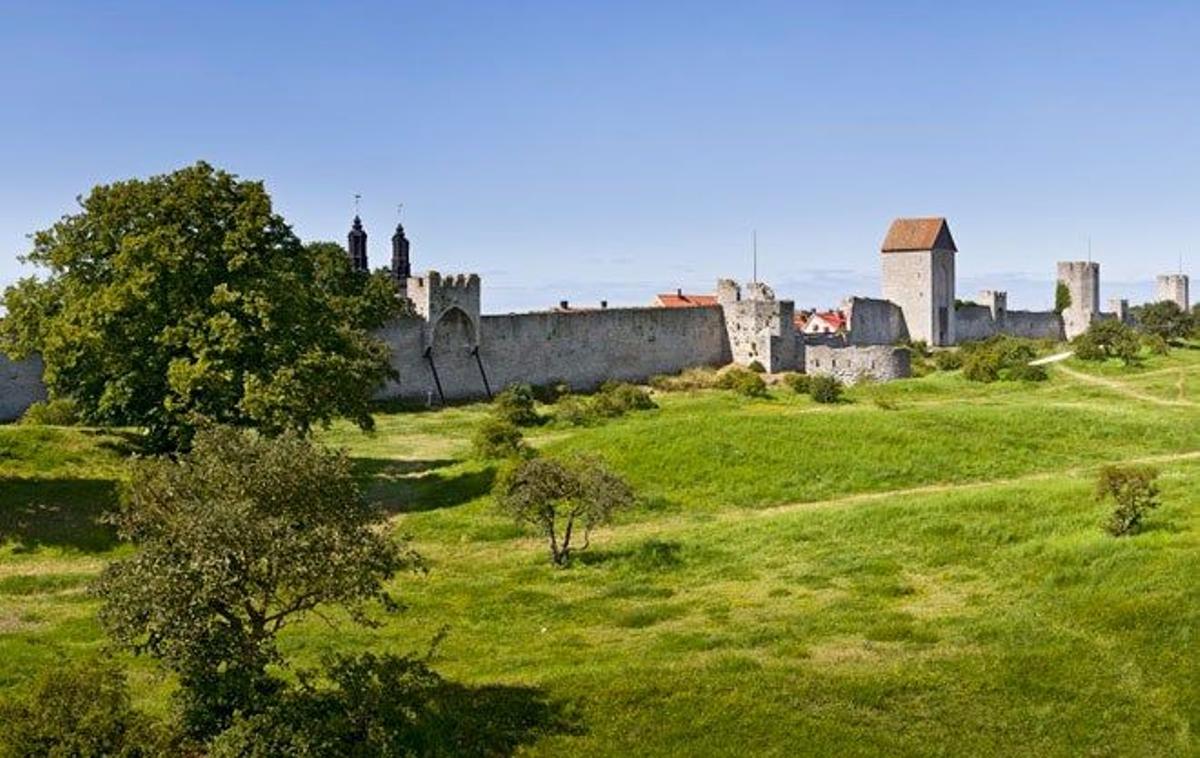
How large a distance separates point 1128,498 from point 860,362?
41204 millimetres

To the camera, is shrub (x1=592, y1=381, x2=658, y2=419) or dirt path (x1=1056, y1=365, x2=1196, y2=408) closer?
shrub (x1=592, y1=381, x2=658, y2=419)

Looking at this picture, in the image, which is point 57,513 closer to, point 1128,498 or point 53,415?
point 53,415

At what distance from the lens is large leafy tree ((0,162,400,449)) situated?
1316 inches

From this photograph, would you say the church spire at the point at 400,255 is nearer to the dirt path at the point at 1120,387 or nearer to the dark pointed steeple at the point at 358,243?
the dark pointed steeple at the point at 358,243

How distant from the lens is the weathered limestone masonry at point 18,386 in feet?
156

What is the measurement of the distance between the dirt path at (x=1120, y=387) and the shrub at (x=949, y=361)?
19.6 ft

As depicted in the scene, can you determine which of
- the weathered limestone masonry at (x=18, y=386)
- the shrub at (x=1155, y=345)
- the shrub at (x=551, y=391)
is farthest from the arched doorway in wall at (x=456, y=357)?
the shrub at (x=1155, y=345)

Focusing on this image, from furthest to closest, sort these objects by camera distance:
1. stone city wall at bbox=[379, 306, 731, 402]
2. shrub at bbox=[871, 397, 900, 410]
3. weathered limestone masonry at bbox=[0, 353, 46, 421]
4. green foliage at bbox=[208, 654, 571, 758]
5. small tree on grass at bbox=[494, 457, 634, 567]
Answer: stone city wall at bbox=[379, 306, 731, 402]
shrub at bbox=[871, 397, 900, 410]
weathered limestone masonry at bbox=[0, 353, 46, 421]
small tree on grass at bbox=[494, 457, 634, 567]
green foliage at bbox=[208, 654, 571, 758]

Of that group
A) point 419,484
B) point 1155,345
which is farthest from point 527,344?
point 1155,345

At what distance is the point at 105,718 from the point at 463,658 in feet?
24.3

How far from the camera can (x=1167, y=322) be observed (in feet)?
296

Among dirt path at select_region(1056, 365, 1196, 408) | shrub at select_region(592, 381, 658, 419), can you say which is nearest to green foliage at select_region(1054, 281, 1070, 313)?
dirt path at select_region(1056, 365, 1196, 408)

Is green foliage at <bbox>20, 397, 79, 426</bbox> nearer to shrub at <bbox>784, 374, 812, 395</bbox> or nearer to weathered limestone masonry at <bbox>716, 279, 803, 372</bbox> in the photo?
shrub at <bbox>784, 374, 812, 395</bbox>

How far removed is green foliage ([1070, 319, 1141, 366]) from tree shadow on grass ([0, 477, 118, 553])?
2092 inches
